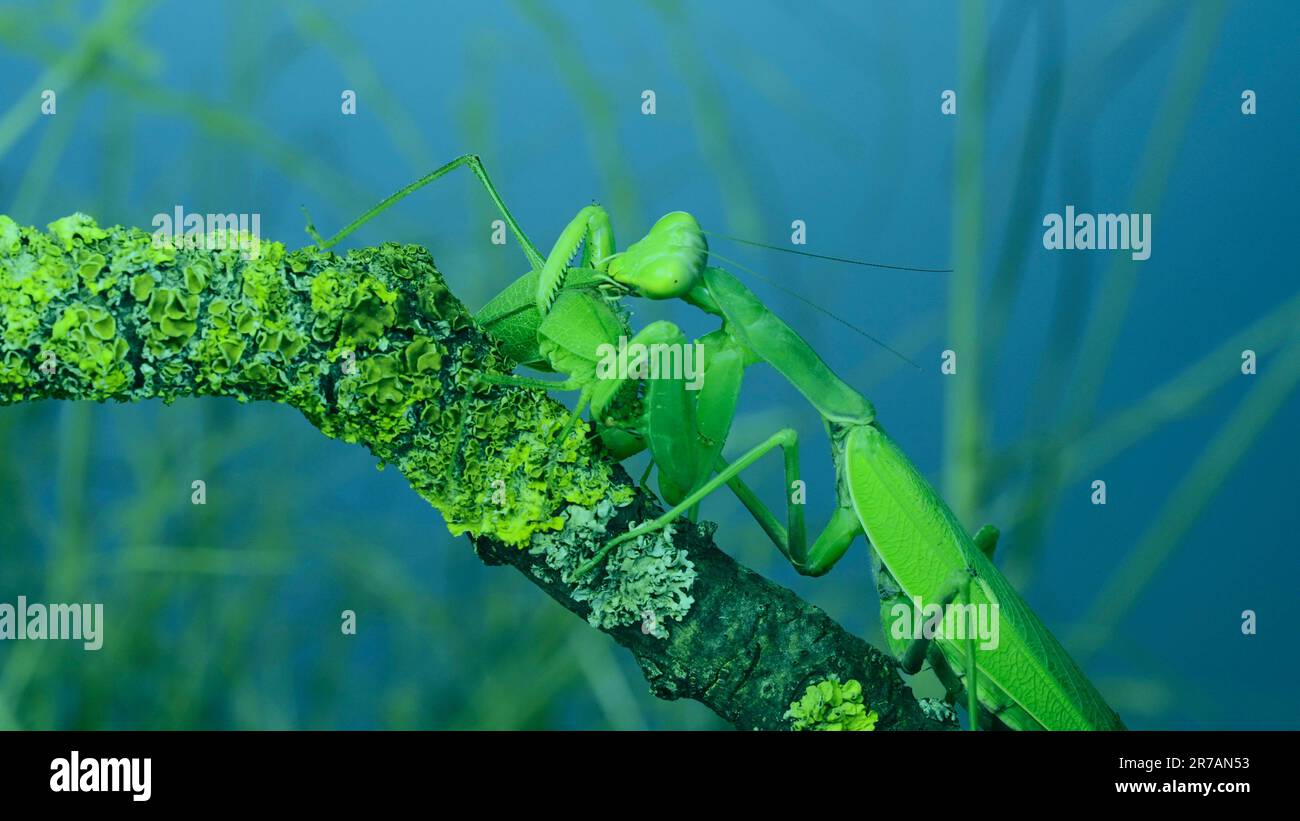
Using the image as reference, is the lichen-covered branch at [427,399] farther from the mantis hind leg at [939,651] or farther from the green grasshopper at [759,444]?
the mantis hind leg at [939,651]

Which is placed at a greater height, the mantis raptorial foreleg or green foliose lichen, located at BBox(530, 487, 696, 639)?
the mantis raptorial foreleg

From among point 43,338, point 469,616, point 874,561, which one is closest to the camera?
point 43,338

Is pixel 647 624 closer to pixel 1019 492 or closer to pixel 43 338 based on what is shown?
pixel 43 338

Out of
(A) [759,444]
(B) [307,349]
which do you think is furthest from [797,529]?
(B) [307,349]

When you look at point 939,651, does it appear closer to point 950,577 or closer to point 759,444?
point 950,577

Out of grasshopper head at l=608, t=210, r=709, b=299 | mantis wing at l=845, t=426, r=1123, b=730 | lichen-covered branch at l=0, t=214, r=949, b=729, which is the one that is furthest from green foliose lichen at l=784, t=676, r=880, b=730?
grasshopper head at l=608, t=210, r=709, b=299

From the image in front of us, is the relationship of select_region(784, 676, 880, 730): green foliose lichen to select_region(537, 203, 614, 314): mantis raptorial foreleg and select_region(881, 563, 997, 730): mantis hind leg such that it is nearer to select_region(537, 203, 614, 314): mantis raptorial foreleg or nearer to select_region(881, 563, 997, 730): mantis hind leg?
select_region(881, 563, 997, 730): mantis hind leg
